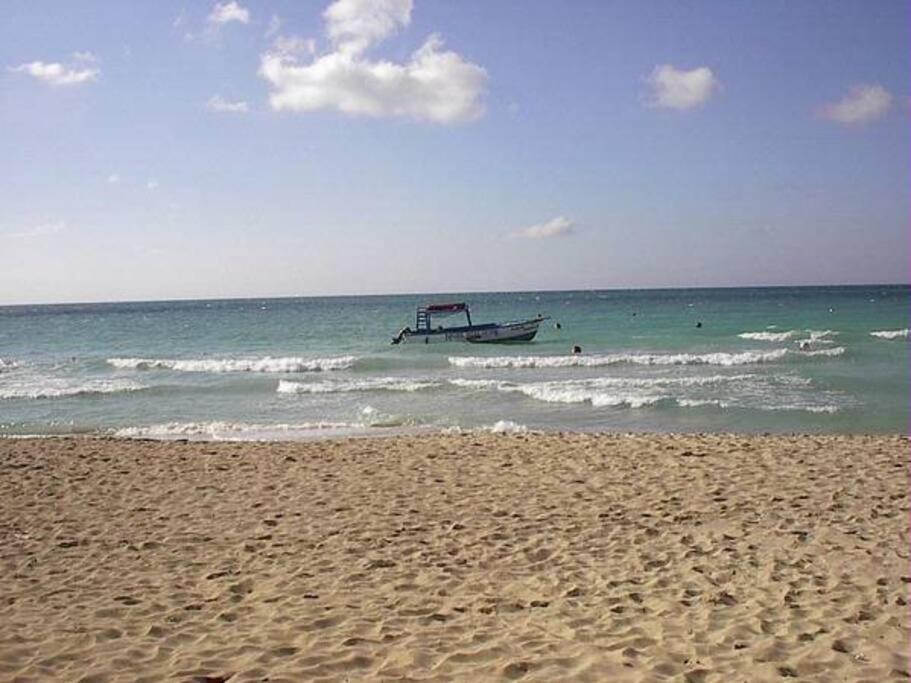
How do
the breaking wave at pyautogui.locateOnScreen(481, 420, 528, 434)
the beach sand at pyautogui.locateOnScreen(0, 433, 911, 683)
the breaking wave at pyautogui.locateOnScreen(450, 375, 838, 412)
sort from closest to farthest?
1. the beach sand at pyautogui.locateOnScreen(0, 433, 911, 683)
2. the breaking wave at pyautogui.locateOnScreen(481, 420, 528, 434)
3. the breaking wave at pyautogui.locateOnScreen(450, 375, 838, 412)

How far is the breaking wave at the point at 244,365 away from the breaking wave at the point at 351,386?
18.8 ft

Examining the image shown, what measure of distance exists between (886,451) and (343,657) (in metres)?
9.63

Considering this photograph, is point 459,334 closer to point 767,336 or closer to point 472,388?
point 472,388

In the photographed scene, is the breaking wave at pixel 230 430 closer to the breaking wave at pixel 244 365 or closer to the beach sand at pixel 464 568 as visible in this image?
the beach sand at pixel 464 568

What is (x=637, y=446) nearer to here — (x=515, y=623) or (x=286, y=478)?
(x=286, y=478)

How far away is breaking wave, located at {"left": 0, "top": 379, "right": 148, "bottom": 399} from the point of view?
21.8 metres

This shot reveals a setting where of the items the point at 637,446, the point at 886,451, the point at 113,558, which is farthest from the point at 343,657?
the point at 886,451

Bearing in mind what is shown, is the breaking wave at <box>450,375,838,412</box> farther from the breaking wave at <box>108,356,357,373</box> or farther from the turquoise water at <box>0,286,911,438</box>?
the breaking wave at <box>108,356,357,373</box>

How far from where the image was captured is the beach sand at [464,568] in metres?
4.56

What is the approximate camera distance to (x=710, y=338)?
40.1 metres

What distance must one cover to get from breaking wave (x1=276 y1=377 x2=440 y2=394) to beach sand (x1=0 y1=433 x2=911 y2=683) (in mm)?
10945

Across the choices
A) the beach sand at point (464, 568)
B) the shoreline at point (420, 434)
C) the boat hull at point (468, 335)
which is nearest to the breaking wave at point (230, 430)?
the shoreline at point (420, 434)

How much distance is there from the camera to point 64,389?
22.8 meters

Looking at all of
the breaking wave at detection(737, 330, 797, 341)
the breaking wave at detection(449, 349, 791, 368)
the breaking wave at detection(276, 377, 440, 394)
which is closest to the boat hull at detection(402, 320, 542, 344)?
the breaking wave at detection(449, 349, 791, 368)
